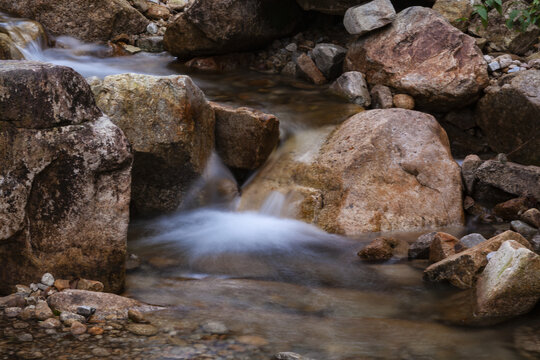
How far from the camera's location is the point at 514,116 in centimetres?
703

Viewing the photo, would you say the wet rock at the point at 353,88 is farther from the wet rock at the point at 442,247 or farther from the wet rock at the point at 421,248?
the wet rock at the point at 442,247

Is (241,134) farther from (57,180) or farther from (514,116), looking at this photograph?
(514,116)

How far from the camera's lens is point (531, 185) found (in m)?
5.93

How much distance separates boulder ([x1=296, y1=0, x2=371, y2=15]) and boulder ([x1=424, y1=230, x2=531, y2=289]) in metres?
5.43

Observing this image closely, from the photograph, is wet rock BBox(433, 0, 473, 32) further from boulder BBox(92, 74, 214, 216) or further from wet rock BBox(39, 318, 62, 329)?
wet rock BBox(39, 318, 62, 329)

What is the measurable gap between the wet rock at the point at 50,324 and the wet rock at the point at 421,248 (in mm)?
2925

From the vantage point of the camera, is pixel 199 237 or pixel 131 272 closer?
pixel 131 272

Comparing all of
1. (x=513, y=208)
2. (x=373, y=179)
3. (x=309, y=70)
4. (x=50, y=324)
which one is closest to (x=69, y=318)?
(x=50, y=324)

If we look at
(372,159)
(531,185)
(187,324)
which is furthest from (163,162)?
(531,185)

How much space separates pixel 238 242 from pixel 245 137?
137cm

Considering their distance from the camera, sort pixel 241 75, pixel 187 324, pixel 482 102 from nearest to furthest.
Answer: pixel 187 324 < pixel 482 102 < pixel 241 75

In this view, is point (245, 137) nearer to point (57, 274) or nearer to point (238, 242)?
point (238, 242)

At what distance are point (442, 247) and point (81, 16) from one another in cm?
791

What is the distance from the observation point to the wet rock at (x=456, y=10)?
27.6ft
